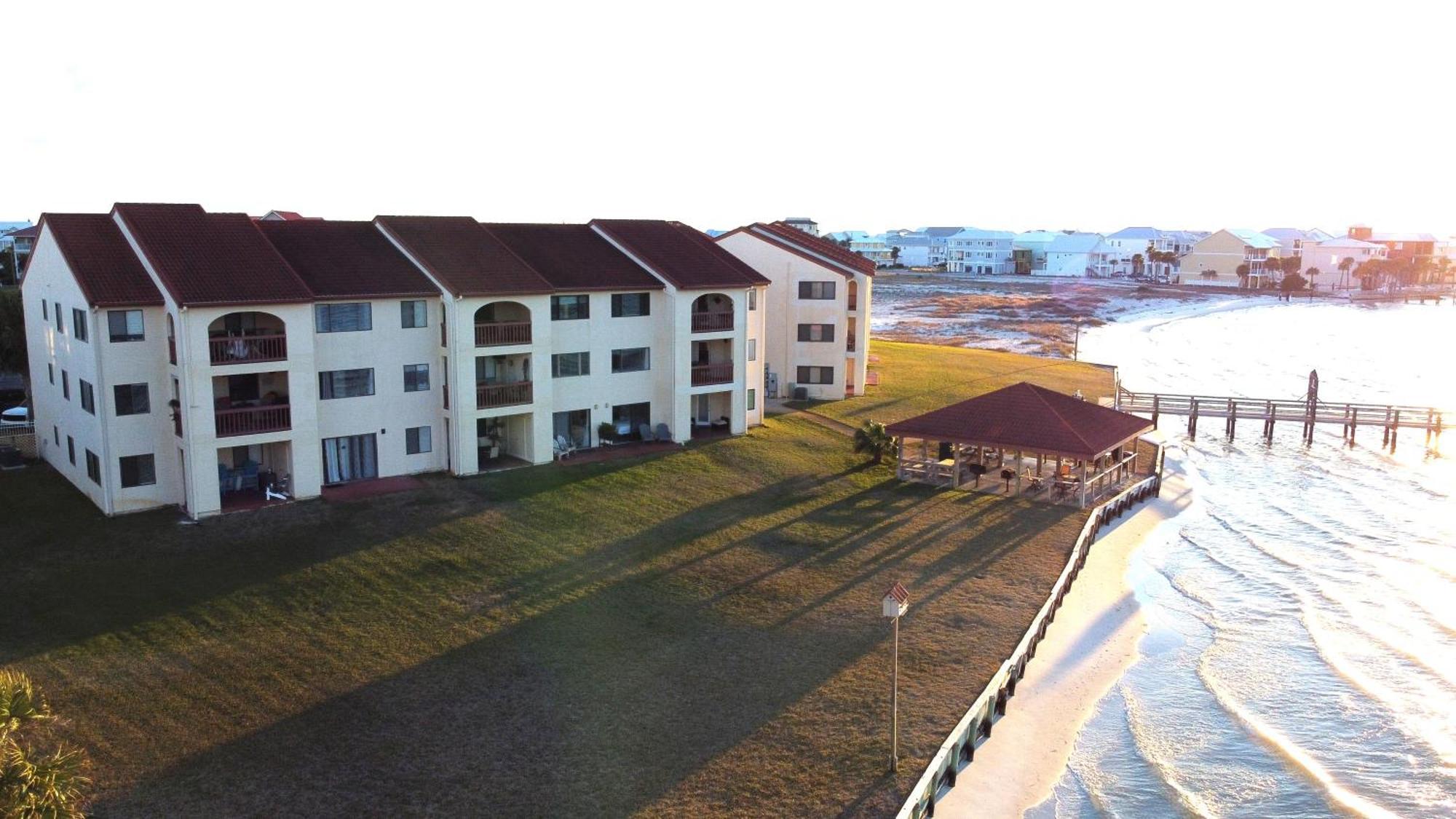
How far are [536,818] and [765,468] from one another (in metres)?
23.8

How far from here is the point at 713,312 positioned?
147 ft

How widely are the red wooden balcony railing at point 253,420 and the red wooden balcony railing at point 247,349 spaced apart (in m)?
1.51

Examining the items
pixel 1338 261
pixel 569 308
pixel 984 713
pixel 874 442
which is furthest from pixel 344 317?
pixel 1338 261

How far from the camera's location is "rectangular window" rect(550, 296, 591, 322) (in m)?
40.6

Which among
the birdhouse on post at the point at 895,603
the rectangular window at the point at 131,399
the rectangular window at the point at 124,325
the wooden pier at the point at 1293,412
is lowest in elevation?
the wooden pier at the point at 1293,412

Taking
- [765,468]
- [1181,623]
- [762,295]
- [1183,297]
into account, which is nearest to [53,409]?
[765,468]

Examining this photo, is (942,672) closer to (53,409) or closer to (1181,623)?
(1181,623)

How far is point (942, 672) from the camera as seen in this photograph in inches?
939

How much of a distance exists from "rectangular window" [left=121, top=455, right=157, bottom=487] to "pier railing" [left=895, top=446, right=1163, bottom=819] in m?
25.2

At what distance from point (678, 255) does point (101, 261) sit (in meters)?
21.8

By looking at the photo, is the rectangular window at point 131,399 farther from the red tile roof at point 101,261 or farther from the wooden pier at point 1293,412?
the wooden pier at point 1293,412

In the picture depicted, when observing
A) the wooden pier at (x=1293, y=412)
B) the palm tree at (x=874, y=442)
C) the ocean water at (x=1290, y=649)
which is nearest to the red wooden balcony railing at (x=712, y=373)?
the palm tree at (x=874, y=442)

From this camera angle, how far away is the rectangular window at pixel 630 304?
4225cm

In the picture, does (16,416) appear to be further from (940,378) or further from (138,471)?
(940,378)
